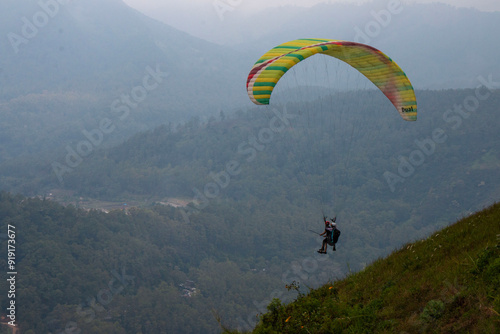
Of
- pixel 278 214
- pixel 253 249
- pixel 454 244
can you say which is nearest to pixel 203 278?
pixel 253 249

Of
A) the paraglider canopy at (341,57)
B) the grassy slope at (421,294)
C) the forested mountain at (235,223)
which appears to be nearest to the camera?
the grassy slope at (421,294)

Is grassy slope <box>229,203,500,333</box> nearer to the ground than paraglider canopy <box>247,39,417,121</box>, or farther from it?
nearer to the ground

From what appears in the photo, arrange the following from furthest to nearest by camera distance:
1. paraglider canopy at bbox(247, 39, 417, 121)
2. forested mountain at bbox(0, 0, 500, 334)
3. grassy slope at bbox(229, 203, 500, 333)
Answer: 1. forested mountain at bbox(0, 0, 500, 334)
2. paraglider canopy at bbox(247, 39, 417, 121)
3. grassy slope at bbox(229, 203, 500, 333)

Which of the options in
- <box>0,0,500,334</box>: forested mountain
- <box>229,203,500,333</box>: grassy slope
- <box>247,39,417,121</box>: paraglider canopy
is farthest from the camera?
<box>0,0,500,334</box>: forested mountain

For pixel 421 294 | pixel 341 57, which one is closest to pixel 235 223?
pixel 341 57

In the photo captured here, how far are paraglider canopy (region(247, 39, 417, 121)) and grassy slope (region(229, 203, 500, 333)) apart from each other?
5.77 metres

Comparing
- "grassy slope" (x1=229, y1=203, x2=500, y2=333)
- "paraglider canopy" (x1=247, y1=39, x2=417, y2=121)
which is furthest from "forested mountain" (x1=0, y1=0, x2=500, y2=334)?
"grassy slope" (x1=229, y1=203, x2=500, y2=333)

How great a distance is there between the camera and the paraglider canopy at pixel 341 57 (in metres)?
13.6

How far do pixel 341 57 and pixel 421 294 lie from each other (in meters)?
10.1

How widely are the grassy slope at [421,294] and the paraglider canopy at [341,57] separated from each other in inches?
227

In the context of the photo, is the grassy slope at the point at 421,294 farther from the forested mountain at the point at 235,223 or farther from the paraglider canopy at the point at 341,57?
the forested mountain at the point at 235,223

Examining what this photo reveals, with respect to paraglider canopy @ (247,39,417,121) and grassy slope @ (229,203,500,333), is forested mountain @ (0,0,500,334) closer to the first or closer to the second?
paraglider canopy @ (247,39,417,121)

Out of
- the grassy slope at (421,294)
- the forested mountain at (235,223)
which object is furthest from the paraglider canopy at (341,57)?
the forested mountain at (235,223)

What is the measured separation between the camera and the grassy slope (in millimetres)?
6289
